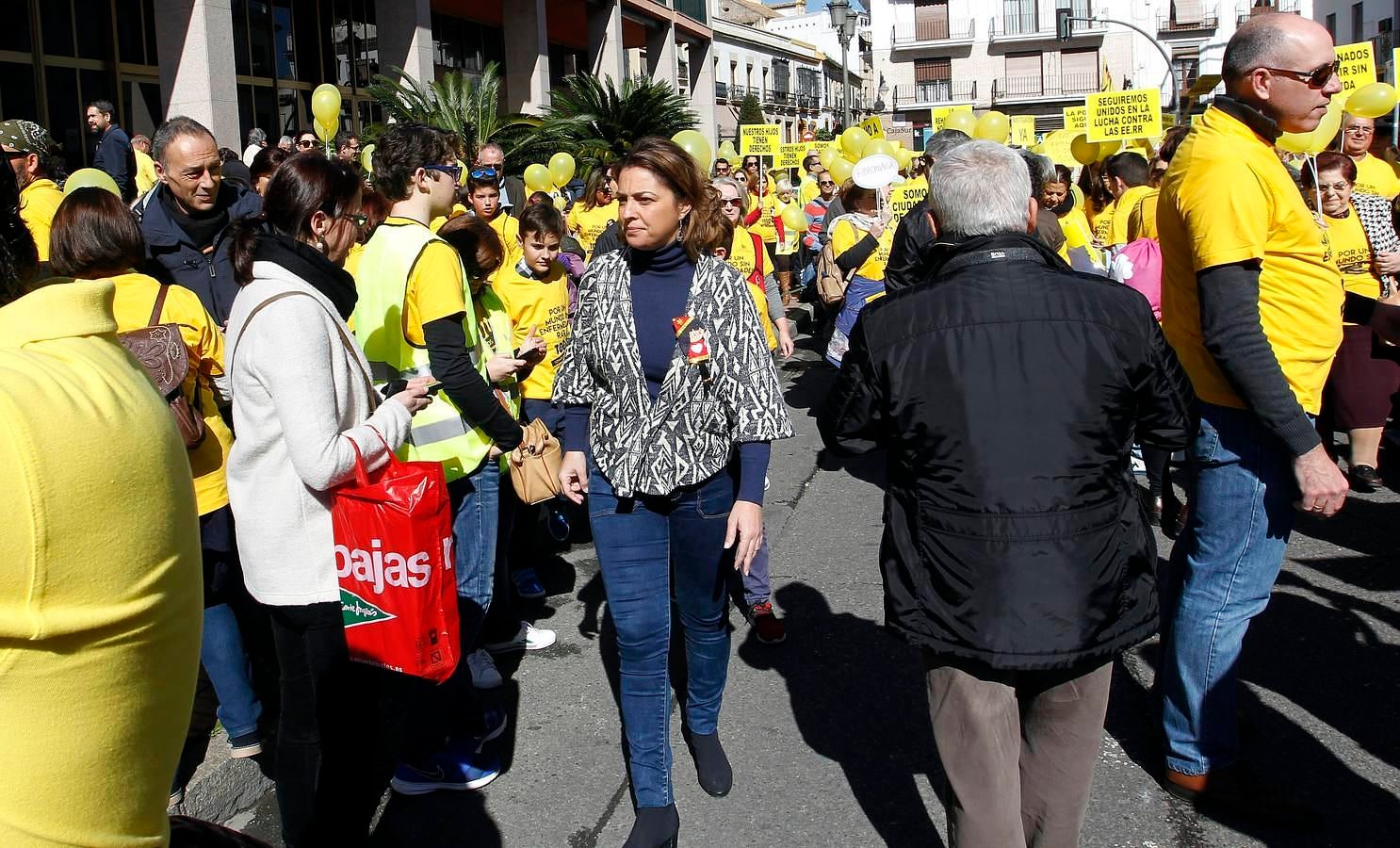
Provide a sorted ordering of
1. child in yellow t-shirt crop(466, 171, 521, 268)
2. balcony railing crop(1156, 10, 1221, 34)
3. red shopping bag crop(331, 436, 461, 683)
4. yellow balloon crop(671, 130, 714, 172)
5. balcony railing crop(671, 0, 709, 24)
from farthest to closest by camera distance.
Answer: balcony railing crop(1156, 10, 1221, 34), balcony railing crop(671, 0, 709, 24), yellow balloon crop(671, 130, 714, 172), child in yellow t-shirt crop(466, 171, 521, 268), red shopping bag crop(331, 436, 461, 683)

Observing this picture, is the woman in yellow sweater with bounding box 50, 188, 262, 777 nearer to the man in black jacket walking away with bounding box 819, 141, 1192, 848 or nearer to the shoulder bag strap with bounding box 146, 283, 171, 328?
the shoulder bag strap with bounding box 146, 283, 171, 328

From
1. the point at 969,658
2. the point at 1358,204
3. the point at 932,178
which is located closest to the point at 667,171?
the point at 932,178

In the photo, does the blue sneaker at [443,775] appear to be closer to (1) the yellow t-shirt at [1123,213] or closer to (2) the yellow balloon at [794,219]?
(1) the yellow t-shirt at [1123,213]

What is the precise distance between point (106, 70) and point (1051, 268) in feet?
56.9

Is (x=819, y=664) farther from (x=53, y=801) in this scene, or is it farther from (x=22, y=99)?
(x=22, y=99)

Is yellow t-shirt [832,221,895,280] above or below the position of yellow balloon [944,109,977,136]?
below

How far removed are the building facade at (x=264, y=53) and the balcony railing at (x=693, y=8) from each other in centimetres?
187

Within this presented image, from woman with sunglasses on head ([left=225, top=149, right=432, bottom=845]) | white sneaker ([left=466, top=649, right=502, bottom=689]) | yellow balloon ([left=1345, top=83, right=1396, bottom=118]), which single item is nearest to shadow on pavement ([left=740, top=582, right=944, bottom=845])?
white sneaker ([left=466, top=649, right=502, bottom=689])

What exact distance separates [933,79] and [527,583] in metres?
61.6

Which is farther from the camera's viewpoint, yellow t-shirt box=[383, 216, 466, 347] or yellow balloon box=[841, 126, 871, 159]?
yellow balloon box=[841, 126, 871, 159]

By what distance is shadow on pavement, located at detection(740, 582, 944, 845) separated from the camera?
3.36 m

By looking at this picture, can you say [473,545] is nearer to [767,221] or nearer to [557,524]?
[557,524]

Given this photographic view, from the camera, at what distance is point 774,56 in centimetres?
6075

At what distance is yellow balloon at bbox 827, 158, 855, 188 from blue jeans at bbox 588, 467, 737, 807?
352 inches
